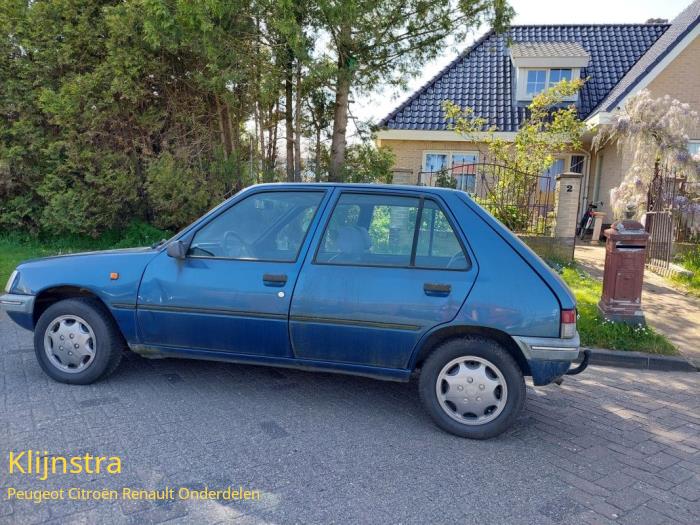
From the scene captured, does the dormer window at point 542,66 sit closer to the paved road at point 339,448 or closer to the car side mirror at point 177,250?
the paved road at point 339,448

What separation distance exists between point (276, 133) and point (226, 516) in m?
8.13

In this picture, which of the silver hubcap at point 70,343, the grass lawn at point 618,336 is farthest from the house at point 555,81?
the silver hubcap at point 70,343

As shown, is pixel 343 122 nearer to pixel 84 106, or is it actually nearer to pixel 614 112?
pixel 84 106

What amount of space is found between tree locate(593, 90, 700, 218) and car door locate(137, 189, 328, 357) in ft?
29.9

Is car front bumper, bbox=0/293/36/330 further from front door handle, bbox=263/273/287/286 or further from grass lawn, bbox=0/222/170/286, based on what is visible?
grass lawn, bbox=0/222/170/286

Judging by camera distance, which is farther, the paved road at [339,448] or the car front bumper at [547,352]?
the car front bumper at [547,352]

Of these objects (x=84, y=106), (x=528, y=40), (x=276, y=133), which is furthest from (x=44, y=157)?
(x=528, y=40)

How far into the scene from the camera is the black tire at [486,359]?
3.31m

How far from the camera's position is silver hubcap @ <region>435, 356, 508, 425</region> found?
132 inches

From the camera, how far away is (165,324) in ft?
12.5

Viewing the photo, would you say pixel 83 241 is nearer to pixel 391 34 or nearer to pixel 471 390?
pixel 391 34

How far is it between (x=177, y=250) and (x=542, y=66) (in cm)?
1449

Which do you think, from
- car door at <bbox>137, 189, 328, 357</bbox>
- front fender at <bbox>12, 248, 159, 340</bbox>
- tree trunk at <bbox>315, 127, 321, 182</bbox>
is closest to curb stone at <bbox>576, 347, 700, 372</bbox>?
car door at <bbox>137, 189, 328, 357</bbox>

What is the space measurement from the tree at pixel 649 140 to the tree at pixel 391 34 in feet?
16.1
